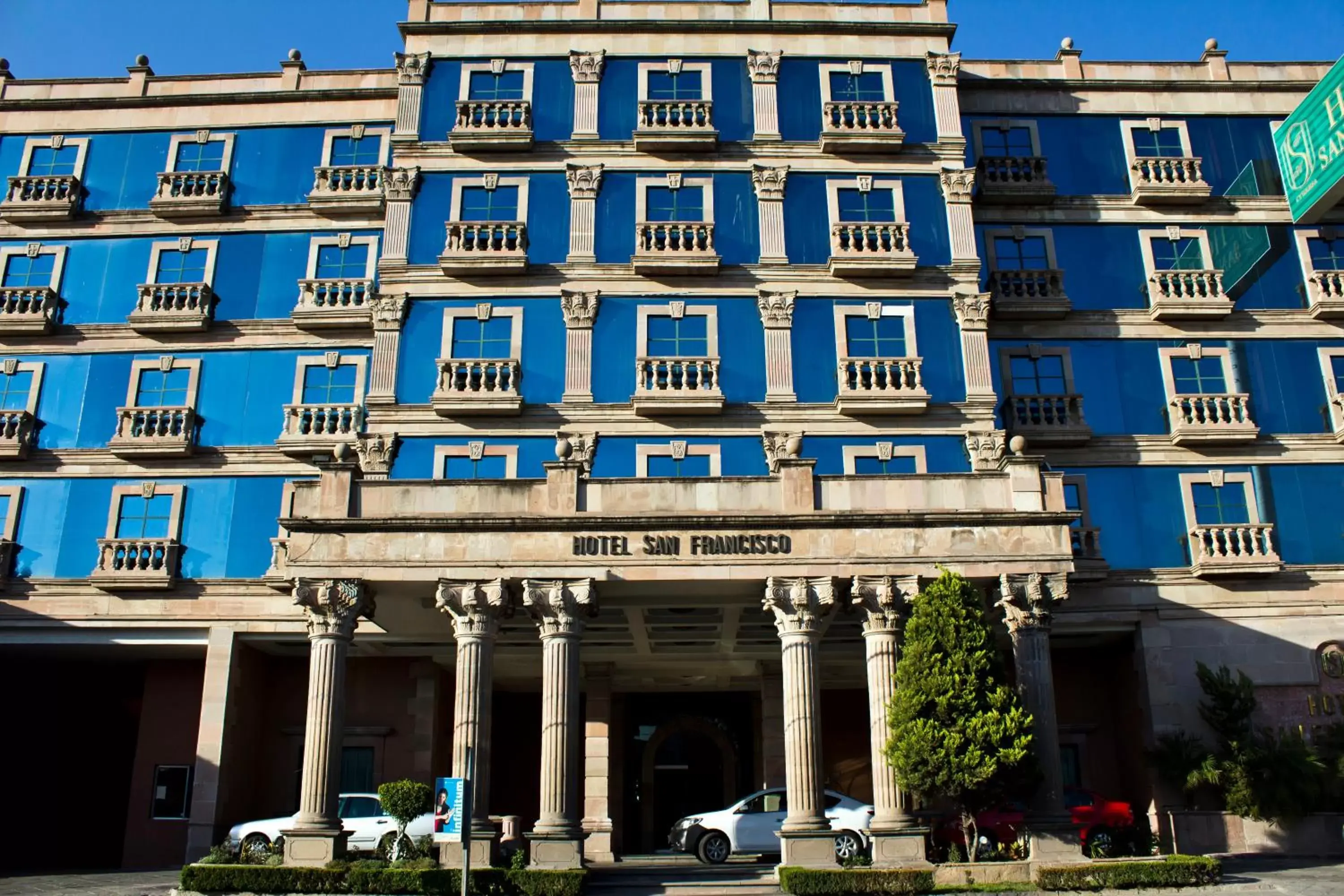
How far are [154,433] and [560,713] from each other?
57.6 feet

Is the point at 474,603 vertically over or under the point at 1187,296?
A: under

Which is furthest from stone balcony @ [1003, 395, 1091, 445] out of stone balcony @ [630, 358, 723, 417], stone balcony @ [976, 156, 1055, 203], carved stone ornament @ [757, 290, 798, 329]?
stone balcony @ [630, 358, 723, 417]

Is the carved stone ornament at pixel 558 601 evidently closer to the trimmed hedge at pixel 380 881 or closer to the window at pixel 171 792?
the trimmed hedge at pixel 380 881

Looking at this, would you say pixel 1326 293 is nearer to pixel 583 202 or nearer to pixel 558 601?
pixel 583 202

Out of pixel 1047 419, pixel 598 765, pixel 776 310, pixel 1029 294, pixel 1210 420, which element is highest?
pixel 1029 294

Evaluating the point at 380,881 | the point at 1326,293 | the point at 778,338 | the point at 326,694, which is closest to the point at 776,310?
the point at 778,338

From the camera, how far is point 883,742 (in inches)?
929

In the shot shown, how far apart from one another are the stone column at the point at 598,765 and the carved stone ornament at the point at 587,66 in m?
18.1

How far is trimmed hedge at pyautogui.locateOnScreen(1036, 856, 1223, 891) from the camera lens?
2122 centimetres

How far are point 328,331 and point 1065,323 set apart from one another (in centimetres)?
2291

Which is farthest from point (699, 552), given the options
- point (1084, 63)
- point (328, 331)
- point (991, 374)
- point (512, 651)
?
point (1084, 63)

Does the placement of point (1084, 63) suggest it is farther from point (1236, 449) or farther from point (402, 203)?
point (402, 203)

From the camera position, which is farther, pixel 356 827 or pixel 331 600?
pixel 356 827

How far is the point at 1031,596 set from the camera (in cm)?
2431
